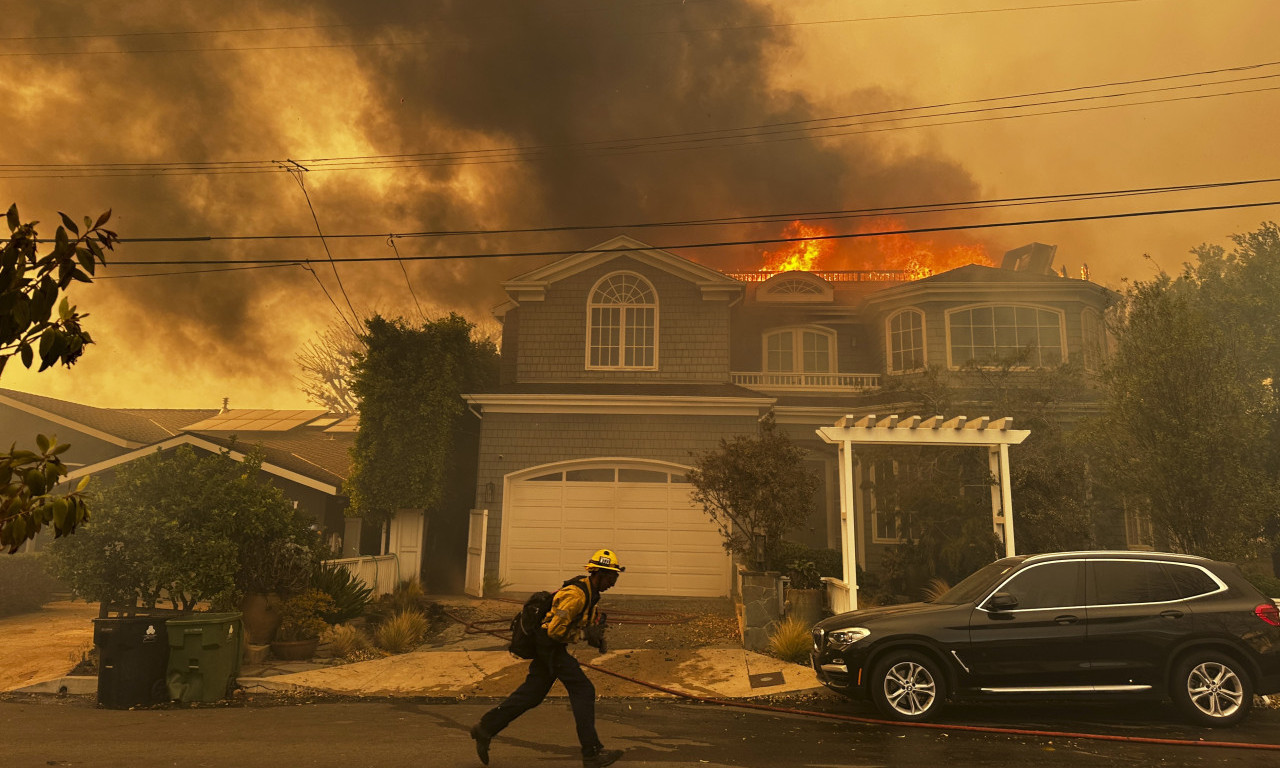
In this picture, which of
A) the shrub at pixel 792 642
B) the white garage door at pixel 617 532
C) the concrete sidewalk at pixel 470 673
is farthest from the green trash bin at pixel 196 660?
the white garage door at pixel 617 532

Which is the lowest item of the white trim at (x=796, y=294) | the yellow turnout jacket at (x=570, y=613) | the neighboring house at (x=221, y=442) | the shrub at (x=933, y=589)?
the shrub at (x=933, y=589)

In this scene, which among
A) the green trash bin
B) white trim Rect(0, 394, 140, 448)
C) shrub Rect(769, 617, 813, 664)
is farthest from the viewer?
white trim Rect(0, 394, 140, 448)

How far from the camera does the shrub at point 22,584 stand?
50.0ft

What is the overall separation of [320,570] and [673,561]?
7.39 meters

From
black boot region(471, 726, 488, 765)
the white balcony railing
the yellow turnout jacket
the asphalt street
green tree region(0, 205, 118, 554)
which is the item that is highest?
the white balcony railing

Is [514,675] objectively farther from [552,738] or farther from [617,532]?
[617,532]

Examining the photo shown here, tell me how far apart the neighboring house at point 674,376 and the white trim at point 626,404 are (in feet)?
0.11

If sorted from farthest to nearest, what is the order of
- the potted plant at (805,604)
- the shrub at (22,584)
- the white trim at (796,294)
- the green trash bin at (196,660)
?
the white trim at (796,294) < the shrub at (22,584) < the potted plant at (805,604) < the green trash bin at (196,660)

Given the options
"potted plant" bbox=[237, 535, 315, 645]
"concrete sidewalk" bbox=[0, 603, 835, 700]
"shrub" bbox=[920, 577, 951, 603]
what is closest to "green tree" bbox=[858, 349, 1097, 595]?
"shrub" bbox=[920, 577, 951, 603]

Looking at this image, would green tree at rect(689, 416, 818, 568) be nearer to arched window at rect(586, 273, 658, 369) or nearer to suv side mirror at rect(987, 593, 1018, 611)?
suv side mirror at rect(987, 593, 1018, 611)

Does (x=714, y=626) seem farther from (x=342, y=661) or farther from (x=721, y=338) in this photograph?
(x=721, y=338)

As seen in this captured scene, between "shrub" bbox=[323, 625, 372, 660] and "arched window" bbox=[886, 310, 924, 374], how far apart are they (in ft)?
46.7

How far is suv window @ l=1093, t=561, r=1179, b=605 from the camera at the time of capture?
801 cm

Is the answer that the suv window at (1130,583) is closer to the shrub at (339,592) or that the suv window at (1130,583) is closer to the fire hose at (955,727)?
the fire hose at (955,727)
